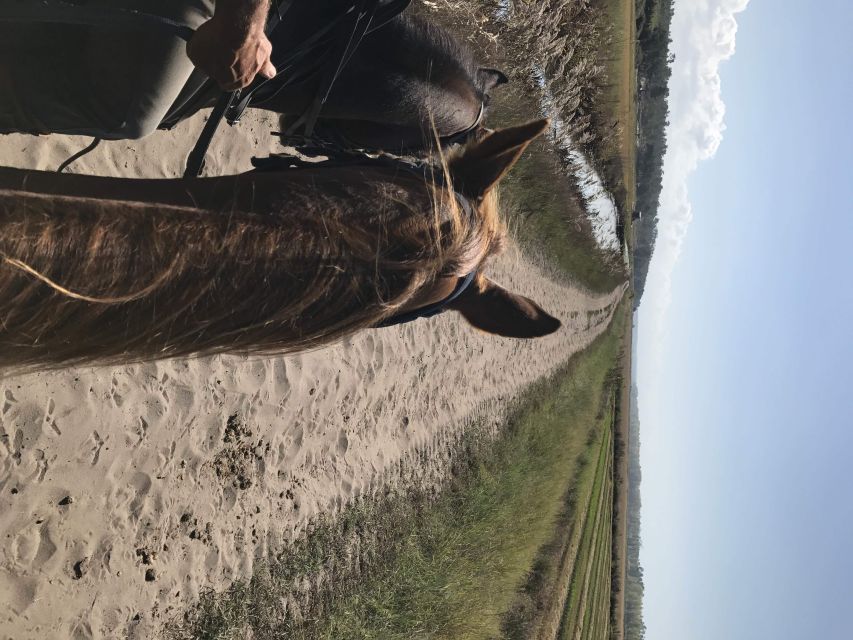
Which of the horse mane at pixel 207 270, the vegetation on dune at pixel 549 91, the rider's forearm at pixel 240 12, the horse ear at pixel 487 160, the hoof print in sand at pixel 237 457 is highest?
the vegetation on dune at pixel 549 91

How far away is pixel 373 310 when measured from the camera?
1.21 metres

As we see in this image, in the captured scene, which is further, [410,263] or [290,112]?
[290,112]

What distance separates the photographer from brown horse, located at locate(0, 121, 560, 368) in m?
0.81

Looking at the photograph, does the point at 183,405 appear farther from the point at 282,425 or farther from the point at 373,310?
the point at 373,310

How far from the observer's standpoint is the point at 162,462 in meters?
3.24

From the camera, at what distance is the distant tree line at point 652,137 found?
3466 centimetres

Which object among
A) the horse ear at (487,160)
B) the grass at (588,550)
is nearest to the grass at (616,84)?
the grass at (588,550)

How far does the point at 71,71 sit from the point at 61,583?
91.0 inches

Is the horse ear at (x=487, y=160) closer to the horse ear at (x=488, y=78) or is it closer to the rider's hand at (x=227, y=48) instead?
the rider's hand at (x=227, y=48)

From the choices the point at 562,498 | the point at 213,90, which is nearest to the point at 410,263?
the point at 213,90

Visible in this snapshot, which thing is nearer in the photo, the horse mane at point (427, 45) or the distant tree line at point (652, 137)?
the horse mane at point (427, 45)

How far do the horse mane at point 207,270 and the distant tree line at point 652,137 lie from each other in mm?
34729

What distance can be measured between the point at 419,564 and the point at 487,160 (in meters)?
4.44

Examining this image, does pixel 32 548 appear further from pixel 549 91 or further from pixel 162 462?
pixel 549 91
